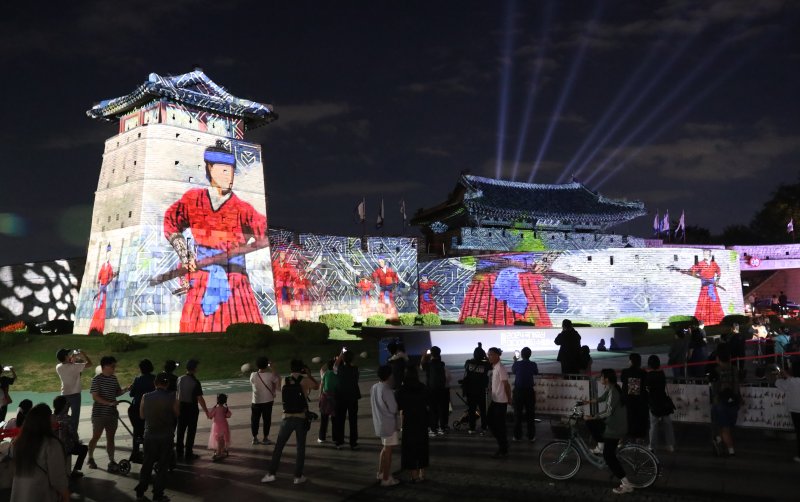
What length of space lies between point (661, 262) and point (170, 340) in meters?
33.2

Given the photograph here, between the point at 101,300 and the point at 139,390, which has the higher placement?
the point at 101,300

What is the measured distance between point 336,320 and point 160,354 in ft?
41.9

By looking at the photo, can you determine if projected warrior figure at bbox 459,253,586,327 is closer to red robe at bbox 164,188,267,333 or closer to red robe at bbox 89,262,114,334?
red robe at bbox 164,188,267,333

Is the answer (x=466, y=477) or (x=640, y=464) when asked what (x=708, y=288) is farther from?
(x=466, y=477)

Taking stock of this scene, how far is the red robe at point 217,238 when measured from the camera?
29.0m

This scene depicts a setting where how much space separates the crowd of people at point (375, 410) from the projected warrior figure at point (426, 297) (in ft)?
98.9

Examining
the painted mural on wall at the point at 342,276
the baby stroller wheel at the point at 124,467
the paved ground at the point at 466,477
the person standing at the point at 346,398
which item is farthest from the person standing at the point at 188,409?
the painted mural on wall at the point at 342,276

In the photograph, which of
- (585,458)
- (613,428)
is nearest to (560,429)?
(585,458)

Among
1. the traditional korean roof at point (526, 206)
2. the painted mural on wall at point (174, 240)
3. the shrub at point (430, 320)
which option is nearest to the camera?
the painted mural on wall at point (174, 240)

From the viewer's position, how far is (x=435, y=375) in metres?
11.0

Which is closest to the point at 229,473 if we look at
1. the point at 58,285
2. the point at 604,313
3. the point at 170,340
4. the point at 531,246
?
the point at 170,340

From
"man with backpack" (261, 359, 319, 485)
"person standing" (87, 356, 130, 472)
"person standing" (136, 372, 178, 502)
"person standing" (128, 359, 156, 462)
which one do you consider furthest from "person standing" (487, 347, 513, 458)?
"person standing" (87, 356, 130, 472)

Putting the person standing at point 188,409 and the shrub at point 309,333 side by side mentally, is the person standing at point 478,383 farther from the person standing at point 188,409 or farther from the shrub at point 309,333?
the shrub at point 309,333

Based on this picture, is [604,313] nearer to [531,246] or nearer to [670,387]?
[531,246]
